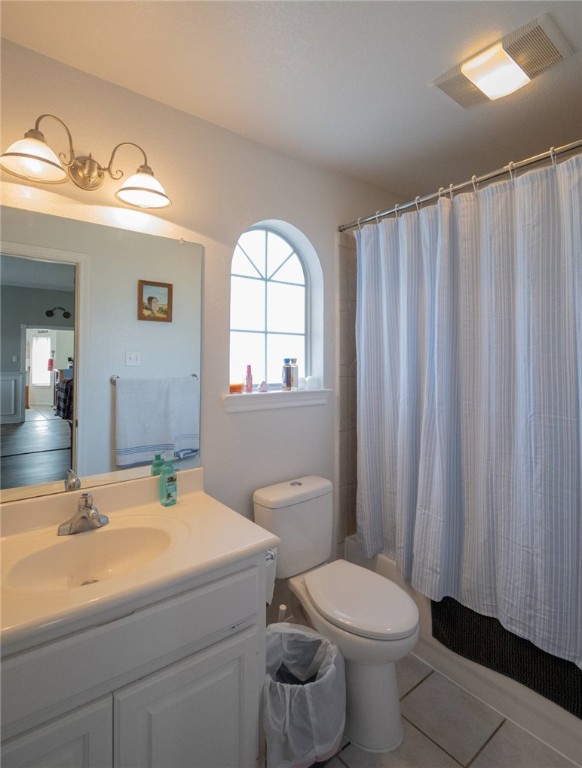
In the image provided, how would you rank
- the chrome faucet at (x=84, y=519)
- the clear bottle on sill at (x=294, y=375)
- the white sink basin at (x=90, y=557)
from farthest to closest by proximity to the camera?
the clear bottle on sill at (x=294, y=375), the chrome faucet at (x=84, y=519), the white sink basin at (x=90, y=557)

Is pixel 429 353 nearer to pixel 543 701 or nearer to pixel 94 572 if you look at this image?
pixel 543 701

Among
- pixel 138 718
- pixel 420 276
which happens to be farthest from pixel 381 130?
pixel 138 718

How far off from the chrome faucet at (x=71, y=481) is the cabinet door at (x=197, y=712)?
649 millimetres

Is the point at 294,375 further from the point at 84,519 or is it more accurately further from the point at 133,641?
the point at 133,641

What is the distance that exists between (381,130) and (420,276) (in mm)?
679

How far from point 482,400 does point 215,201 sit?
1400 millimetres

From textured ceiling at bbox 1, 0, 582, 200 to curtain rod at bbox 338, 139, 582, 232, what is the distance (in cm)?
22

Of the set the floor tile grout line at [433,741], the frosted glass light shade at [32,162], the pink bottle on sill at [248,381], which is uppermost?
the frosted glass light shade at [32,162]

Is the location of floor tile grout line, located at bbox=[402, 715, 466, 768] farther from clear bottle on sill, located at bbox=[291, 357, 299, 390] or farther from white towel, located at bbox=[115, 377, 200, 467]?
clear bottle on sill, located at bbox=[291, 357, 299, 390]

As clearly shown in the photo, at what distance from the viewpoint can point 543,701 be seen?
1.34 meters

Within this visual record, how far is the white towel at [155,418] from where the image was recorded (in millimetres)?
1396

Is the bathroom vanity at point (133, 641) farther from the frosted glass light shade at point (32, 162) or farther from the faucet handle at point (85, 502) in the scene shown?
the frosted glass light shade at point (32, 162)

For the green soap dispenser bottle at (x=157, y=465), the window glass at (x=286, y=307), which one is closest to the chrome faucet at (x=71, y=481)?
the green soap dispenser bottle at (x=157, y=465)

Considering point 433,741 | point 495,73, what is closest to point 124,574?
point 433,741
